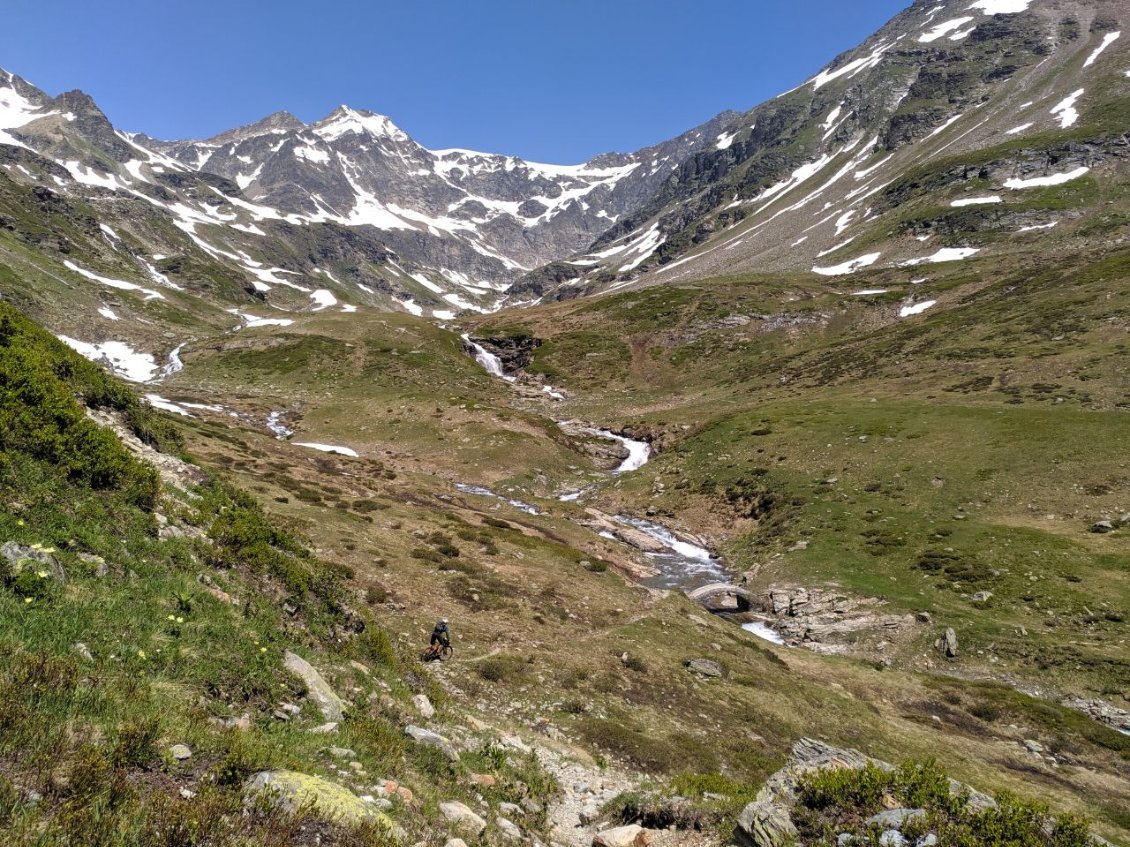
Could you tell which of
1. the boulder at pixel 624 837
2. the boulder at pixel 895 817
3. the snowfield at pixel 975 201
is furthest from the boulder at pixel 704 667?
the snowfield at pixel 975 201

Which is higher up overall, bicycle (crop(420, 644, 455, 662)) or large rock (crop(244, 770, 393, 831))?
large rock (crop(244, 770, 393, 831))

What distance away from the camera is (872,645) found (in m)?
30.4

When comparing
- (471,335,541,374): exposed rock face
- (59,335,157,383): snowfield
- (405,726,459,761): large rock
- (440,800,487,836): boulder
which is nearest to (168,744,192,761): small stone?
(440,800,487,836): boulder

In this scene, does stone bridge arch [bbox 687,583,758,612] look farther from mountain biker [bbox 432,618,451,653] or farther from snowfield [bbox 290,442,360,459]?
snowfield [bbox 290,442,360,459]

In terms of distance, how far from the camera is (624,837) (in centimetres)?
1084

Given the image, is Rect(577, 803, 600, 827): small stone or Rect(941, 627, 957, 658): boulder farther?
Rect(941, 627, 957, 658): boulder

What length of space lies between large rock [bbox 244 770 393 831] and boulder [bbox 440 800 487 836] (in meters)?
2.05

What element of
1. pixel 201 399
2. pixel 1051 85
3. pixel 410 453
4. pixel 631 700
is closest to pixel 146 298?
pixel 201 399

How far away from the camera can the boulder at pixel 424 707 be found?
1327cm

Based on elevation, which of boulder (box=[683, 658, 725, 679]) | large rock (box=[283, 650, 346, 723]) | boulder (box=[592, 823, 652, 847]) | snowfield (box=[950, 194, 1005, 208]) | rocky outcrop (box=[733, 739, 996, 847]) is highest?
snowfield (box=[950, 194, 1005, 208])

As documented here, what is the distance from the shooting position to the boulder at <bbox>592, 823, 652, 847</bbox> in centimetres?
1066

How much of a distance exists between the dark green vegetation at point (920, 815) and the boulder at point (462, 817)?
4.87 meters

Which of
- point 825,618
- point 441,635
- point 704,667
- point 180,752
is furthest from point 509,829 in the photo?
point 825,618

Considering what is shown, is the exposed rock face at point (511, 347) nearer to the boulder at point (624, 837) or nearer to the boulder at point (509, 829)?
the boulder at point (624, 837)
